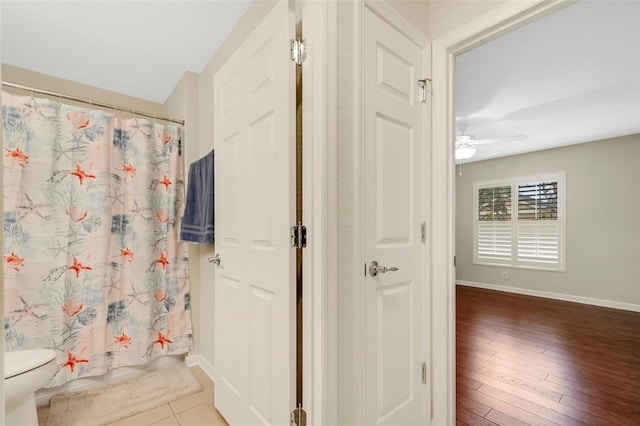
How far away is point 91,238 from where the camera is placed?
83.2 inches

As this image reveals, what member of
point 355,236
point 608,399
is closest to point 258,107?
point 355,236

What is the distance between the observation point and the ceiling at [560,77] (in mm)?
1975

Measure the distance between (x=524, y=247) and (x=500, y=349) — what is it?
290 centimetres

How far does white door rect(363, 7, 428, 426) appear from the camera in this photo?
1324 mm

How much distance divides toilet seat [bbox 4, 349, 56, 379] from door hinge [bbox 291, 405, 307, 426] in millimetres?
1327

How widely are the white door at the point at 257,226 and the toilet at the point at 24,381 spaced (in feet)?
2.77

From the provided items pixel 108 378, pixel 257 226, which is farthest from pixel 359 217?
pixel 108 378

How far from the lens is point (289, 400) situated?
127cm

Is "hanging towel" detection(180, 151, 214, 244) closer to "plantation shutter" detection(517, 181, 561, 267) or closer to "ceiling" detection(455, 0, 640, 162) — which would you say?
"ceiling" detection(455, 0, 640, 162)

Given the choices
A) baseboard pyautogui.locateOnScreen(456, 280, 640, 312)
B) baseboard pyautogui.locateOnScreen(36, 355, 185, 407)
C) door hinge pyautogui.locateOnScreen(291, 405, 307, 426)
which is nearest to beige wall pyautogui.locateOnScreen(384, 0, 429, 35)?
door hinge pyautogui.locateOnScreen(291, 405, 307, 426)

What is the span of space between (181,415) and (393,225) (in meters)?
1.70

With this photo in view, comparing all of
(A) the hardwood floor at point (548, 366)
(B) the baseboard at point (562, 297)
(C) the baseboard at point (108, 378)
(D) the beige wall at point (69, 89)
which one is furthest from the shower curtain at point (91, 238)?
(B) the baseboard at point (562, 297)

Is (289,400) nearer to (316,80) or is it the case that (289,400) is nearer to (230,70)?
(316,80)

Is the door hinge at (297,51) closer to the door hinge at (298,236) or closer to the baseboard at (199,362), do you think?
the door hinge at (298,236)
